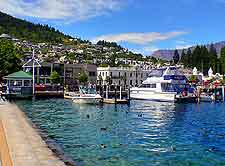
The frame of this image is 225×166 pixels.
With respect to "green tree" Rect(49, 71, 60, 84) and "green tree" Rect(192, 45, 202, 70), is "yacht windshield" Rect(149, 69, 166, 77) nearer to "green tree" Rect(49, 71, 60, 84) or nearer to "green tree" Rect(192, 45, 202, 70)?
"green tree" Rect(49, 71, 60, 84)

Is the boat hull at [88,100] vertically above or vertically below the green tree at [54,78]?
below

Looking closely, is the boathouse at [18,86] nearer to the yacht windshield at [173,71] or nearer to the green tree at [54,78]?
the yacht windshield at [173,71]

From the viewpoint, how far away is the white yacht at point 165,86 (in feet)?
291

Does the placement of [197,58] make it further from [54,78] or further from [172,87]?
[172,87]

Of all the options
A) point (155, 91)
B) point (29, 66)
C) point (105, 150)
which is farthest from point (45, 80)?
point (105, 150)

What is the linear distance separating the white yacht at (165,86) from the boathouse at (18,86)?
24.4 m

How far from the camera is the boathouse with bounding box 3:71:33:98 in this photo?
87831 mm

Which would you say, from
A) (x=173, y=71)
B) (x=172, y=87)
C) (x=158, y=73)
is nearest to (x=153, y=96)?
(x=172, y=87)

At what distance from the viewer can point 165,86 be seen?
9131 centimetres

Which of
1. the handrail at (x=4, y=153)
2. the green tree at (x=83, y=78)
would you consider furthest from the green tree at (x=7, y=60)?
the handrail at (x=4, y=153)

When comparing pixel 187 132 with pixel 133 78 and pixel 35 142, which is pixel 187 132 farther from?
pixel 133 78

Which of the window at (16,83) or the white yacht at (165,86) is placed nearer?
the white yacht at (165,86)

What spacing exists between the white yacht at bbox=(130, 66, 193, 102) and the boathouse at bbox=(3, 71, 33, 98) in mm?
24415

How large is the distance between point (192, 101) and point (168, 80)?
7.00 meters
